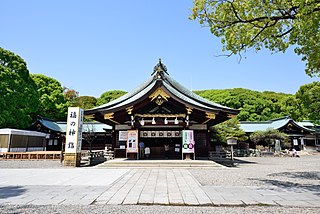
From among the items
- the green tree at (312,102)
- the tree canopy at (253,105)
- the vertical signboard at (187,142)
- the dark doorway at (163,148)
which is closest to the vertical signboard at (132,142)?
the vertical signboard at (187,142)

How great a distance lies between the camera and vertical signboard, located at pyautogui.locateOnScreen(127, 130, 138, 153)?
50.0 ft

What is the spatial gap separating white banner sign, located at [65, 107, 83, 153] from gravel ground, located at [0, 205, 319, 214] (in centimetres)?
946

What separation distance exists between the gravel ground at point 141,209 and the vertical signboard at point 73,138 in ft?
31.1

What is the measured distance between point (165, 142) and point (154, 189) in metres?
12.7

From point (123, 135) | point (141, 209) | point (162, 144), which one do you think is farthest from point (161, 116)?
point (141, 209)

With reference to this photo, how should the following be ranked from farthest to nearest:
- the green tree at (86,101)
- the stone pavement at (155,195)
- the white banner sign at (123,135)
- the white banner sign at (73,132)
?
the green tree at (86,101) < the white banner sign at (123,135) < the white banner sign at (73,132) < the stone pavement at (155,195)

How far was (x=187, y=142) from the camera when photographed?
15.0 m

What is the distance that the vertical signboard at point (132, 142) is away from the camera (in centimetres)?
1523

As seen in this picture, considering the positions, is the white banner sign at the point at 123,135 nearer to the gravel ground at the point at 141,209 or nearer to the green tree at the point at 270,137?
the gravel ground at the point at 141,209

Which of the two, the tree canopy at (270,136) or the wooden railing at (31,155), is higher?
the tree canopy at (270,136)

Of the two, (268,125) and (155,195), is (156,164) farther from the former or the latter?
(268,125)

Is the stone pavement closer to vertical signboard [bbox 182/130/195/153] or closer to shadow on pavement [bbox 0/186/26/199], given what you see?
shadow on pavement [bbox 0/186/26/199]

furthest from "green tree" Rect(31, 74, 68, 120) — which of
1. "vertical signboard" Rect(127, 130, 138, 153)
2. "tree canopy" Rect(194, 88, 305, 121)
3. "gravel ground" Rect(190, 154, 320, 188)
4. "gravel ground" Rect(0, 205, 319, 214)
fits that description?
"gravel ground" Rect(0, 205, 319, 214)

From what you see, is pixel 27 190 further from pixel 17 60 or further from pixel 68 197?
pixel 17 60
